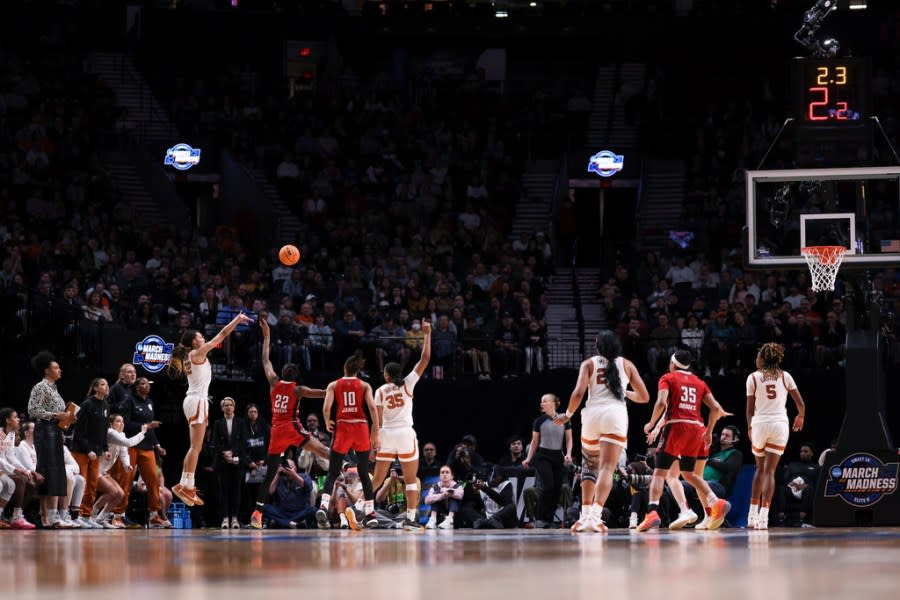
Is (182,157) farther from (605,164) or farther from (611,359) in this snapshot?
(611,359)

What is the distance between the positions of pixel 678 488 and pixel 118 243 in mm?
17248

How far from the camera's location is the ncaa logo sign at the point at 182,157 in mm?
35219

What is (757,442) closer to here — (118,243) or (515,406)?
(515,406)

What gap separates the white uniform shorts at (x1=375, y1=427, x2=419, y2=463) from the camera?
53.8 feet

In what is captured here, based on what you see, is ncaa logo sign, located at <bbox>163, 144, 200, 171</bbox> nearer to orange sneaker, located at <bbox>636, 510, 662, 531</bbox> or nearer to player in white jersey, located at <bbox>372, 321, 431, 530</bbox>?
player in white jersey, located at <bbox>372, 321, 431, 530</bbox>

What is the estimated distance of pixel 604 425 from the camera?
14.4 meters

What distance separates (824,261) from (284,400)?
7238 mm

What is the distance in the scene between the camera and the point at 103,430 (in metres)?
19.2

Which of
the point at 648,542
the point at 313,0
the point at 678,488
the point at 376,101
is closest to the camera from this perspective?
the point at 648,542

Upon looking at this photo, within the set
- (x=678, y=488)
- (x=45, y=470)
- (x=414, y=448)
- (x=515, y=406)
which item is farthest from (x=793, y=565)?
(x=515, y=406)

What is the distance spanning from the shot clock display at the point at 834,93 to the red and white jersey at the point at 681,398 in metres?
5.02

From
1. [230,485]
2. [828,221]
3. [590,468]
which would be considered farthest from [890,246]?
[230,485]

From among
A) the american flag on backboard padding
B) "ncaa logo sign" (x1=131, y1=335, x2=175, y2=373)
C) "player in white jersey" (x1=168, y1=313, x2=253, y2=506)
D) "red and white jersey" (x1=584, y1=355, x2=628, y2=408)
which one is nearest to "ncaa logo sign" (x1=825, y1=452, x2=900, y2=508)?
the american flag on backboard padding

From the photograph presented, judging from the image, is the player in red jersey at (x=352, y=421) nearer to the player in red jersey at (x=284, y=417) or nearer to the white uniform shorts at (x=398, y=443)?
the white uniform shorts at (x=398, y=443)
